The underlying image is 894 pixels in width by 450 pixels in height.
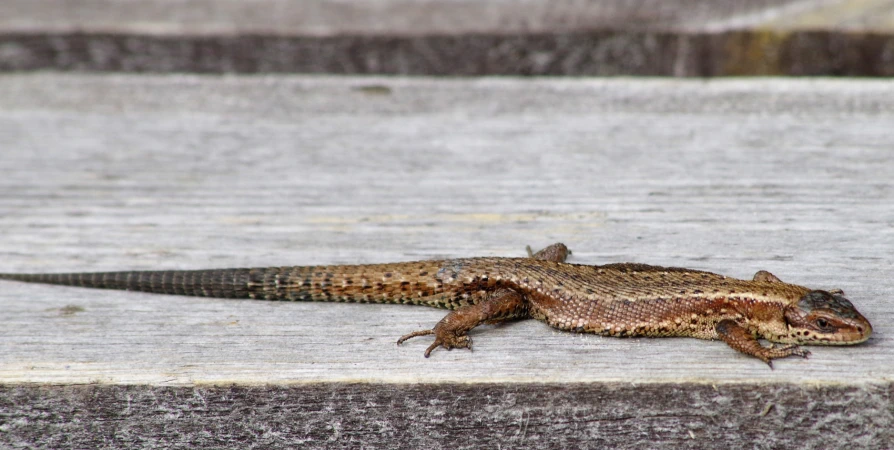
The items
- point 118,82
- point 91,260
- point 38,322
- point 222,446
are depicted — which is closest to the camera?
point 222,446

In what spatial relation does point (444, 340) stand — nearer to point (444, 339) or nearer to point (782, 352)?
point (444, 339)

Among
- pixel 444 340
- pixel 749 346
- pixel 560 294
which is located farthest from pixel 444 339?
pixel 749 346

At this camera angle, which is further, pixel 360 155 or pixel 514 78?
pixel 514 78

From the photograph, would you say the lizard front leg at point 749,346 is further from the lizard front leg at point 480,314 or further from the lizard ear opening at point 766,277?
the lizard front leg at point 480,314

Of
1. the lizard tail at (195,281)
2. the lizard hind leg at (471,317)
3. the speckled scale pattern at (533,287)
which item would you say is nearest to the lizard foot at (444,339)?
the lizard hind leg at (471,317)

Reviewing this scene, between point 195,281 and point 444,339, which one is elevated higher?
point 195,281

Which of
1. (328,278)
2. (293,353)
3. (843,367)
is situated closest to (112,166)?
(328,278)

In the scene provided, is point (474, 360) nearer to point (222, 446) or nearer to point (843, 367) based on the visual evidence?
point (222, 446)
